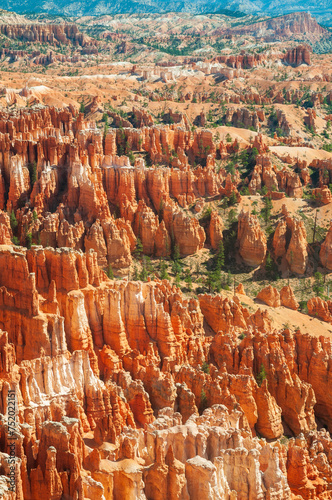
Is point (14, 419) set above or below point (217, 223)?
below

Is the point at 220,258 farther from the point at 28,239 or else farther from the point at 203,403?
the point at 203,403

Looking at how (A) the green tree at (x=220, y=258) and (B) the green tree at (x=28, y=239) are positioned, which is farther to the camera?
(A) the green tree at (x=220, y=258)

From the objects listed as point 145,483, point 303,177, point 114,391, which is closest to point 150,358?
Result: point 114,391

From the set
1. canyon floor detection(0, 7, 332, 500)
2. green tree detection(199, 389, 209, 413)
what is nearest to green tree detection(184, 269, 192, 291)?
canyon floor detection(0, 7, 332, 500)

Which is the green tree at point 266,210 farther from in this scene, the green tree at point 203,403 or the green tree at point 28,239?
the green tree at point 203,403

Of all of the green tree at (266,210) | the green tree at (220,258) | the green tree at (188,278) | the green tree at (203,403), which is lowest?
the green tree at (203,403)

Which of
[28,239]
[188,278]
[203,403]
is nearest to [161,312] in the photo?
[203,403]

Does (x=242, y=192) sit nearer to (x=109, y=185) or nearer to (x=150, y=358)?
(x=109, y=185)

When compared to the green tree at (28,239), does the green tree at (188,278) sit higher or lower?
lower

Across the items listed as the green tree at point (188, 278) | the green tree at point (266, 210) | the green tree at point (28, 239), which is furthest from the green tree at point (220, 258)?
the green tree at point (28, 239)
